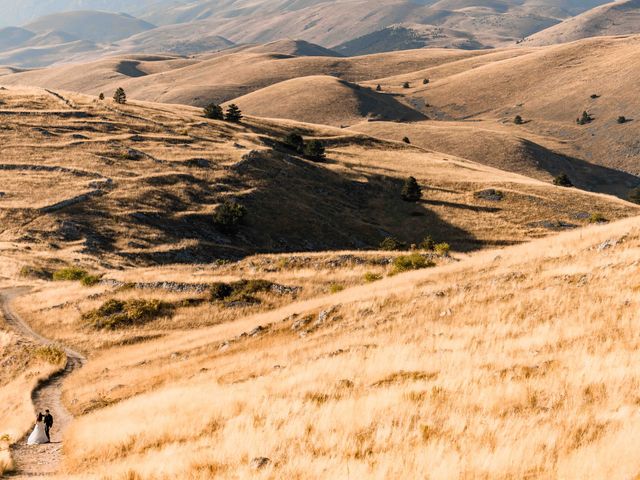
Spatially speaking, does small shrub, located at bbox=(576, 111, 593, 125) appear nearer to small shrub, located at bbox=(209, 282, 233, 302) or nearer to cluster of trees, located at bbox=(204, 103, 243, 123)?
cluster of trees, located at bbox=(204, 103, 243, 123)

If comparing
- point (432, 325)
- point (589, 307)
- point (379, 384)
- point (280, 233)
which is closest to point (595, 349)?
point (589, 307)

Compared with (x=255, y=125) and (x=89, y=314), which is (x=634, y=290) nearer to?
(x=89, y=314)

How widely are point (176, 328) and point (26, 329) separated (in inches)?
339

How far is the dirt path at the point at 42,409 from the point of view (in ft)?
44.5

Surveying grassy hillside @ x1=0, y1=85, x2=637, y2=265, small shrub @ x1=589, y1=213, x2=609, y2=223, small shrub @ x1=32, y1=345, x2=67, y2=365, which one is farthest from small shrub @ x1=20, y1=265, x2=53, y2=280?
small shrub @ x1=589, y1=213, x2=609, y2=223

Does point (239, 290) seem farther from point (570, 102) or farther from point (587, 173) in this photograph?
point (570, 102)

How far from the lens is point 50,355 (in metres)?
25.7

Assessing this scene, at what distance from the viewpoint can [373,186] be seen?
75.7m

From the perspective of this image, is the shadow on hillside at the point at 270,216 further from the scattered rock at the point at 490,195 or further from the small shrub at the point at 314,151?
the scattered rock at the point at 490,195

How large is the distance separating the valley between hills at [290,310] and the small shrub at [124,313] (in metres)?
0.12

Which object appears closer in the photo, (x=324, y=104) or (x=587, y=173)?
(x=587, y=173)

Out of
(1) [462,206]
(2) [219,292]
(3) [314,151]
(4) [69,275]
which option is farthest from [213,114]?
(2) [219,292]

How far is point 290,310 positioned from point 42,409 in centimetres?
1093

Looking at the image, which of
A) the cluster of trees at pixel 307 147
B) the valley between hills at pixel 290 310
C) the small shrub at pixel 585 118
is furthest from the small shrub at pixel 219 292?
the small shrub at pixel 585 118
